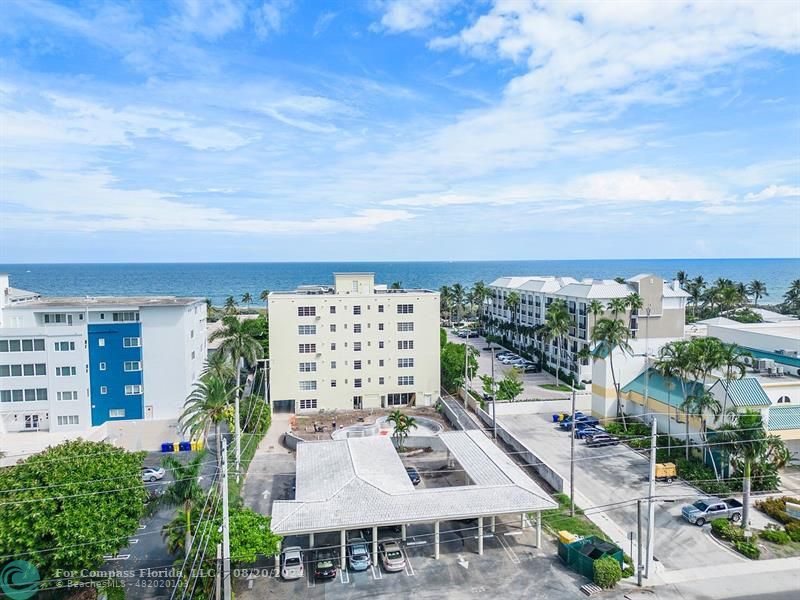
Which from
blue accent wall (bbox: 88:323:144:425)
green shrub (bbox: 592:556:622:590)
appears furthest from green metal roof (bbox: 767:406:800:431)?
blue accent wall (bbox: 88:323:144:425)

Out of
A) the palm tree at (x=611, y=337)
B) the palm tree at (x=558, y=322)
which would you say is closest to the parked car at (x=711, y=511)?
the palm tree at (x=611, y=337)

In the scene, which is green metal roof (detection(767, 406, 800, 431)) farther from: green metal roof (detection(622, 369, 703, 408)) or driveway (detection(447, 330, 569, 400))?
driveway (detection(447, 330, 569, 400))

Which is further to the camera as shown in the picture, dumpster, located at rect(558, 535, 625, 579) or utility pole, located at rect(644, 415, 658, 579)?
dumpster, located at rect(558, 535, 625, 579)

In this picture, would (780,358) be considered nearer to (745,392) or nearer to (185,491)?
(745,392)

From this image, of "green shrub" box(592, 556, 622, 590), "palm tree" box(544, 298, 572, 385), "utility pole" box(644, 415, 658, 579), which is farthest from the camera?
"palm tree" box(544, 298, 572, 385)

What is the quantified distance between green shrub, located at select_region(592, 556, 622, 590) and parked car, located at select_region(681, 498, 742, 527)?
8697 millimetres

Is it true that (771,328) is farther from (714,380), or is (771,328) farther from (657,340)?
(714,380)

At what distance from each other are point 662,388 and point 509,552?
81.7 ft

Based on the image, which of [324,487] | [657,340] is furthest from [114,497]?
[657,340]

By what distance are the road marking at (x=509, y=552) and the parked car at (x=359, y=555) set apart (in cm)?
735

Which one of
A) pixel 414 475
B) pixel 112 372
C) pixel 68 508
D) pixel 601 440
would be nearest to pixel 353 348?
Answer: pixel 414 475

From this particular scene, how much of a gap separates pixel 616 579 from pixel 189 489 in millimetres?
20327

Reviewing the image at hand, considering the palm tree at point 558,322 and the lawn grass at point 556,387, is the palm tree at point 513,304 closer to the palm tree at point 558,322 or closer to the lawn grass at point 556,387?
the palm tree at point 558,322

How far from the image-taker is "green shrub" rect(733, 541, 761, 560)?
2752 cm
